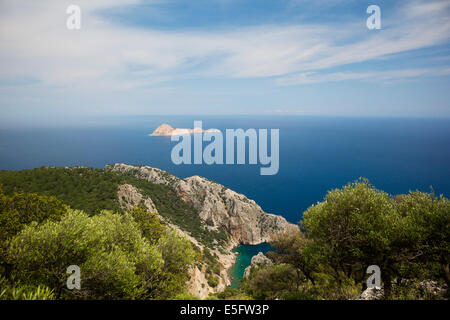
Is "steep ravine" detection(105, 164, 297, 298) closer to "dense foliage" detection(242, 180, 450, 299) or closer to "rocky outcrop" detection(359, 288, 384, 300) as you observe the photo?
"dense foliage" detection(242, 180, 450, 299)

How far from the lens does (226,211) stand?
83688 mm

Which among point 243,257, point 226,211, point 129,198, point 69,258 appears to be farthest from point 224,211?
point 69,258

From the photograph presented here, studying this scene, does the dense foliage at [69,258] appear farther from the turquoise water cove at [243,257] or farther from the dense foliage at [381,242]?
the turquoise water cove at [243,257]

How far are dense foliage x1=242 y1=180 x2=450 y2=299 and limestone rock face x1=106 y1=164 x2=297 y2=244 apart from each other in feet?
205

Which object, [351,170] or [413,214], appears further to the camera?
[351,170]

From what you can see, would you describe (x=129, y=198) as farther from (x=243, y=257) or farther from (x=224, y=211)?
(x=243, y=257)

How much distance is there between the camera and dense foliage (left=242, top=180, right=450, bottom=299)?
13.2 meters

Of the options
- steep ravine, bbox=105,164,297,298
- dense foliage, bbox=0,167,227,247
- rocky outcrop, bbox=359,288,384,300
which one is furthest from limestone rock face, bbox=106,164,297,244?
rocky outcrop, bbox=359,288,384,300

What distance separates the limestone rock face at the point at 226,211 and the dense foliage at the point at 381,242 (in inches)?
2454
